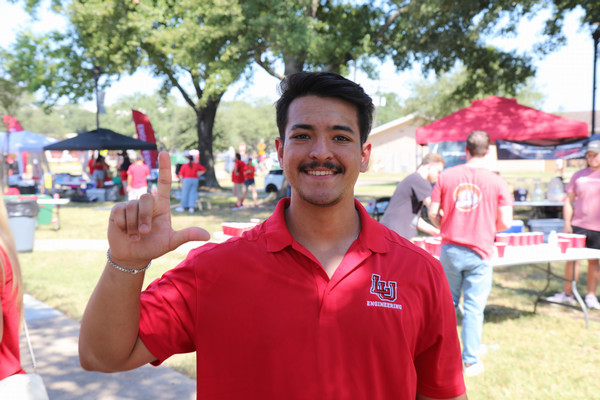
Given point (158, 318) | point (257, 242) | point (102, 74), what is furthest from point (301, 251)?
point (102, 74)

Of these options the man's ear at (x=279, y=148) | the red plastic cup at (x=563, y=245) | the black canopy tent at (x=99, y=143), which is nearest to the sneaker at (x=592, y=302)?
the red plastic cup at (x=563, y=245)

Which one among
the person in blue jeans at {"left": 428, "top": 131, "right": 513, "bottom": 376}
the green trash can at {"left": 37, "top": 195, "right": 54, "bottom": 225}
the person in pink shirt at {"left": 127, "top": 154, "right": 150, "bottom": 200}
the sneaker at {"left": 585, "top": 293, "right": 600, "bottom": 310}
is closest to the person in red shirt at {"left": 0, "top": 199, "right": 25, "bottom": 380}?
the person in blue jeans at {"left": 428, "top": 131, "right": 513, "bottom": 376}

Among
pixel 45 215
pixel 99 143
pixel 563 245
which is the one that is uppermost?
pixel 99 143

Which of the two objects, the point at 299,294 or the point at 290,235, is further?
the point at 290,235

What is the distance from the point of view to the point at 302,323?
169 cm

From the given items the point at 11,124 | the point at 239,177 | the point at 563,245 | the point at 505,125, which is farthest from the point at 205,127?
the point at 563,245

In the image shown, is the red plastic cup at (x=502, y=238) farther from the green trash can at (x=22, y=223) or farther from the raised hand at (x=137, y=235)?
the green trash can at (x=22, y=223)

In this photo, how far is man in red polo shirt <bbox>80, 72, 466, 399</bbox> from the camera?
64.0 inches

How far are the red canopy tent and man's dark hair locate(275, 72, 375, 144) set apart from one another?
12.5 meters

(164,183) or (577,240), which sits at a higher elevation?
(164,183)

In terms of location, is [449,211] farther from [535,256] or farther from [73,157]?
[73,157]

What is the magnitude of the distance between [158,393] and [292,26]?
43.2ft

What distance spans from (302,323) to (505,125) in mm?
13542

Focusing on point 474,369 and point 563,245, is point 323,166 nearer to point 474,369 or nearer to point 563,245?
point 474,369
